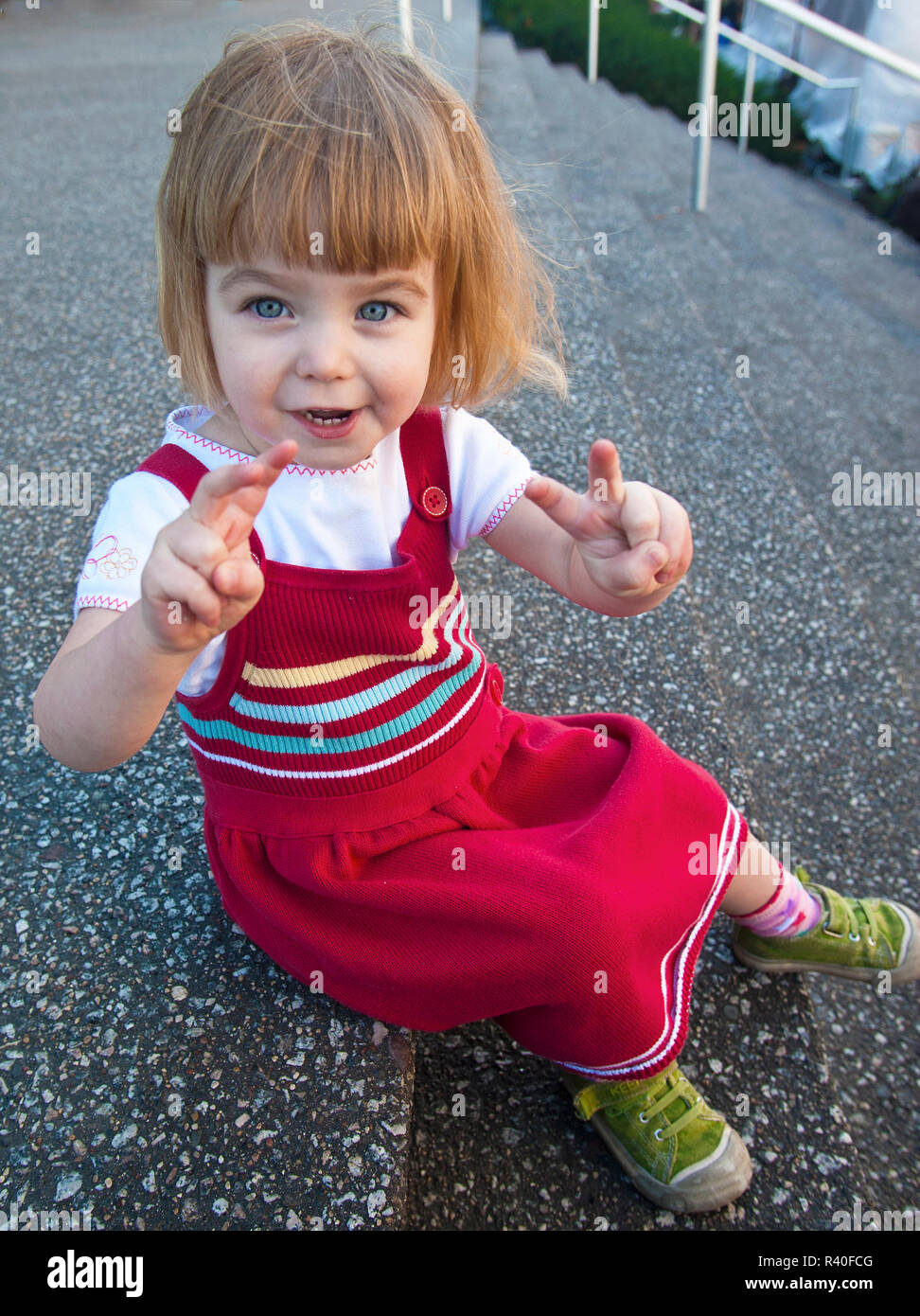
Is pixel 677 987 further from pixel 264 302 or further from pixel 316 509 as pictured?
pixel 264 302

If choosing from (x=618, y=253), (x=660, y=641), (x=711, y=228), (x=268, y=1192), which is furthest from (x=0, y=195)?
(x=268, y=1192)

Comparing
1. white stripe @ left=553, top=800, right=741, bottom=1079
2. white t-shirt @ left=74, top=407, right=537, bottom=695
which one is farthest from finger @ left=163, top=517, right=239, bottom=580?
white stripe @ left=553, top=800, right=741, bottom=1079

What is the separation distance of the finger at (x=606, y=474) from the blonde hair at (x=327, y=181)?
0.97 ft

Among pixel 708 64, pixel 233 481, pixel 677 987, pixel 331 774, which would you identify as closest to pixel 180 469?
pixel 233 481

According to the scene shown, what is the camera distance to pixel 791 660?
7.97ft

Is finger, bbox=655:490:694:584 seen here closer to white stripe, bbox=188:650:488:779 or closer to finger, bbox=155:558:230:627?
white stripe, bbox=188:650:488:779

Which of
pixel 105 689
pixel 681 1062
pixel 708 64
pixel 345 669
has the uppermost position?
pixel 708 64

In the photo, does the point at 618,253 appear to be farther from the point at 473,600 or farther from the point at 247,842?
the point at 247,842

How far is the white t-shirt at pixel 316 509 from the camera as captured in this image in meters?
1.15

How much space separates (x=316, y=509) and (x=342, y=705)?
250mm

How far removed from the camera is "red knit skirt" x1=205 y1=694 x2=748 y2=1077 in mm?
1304

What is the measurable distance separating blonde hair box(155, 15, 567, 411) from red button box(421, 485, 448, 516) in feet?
0.57

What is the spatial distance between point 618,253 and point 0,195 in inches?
98.2

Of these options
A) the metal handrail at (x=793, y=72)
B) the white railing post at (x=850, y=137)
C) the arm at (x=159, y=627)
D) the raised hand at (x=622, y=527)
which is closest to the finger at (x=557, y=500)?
the raised hand at (x=622, y=527)
